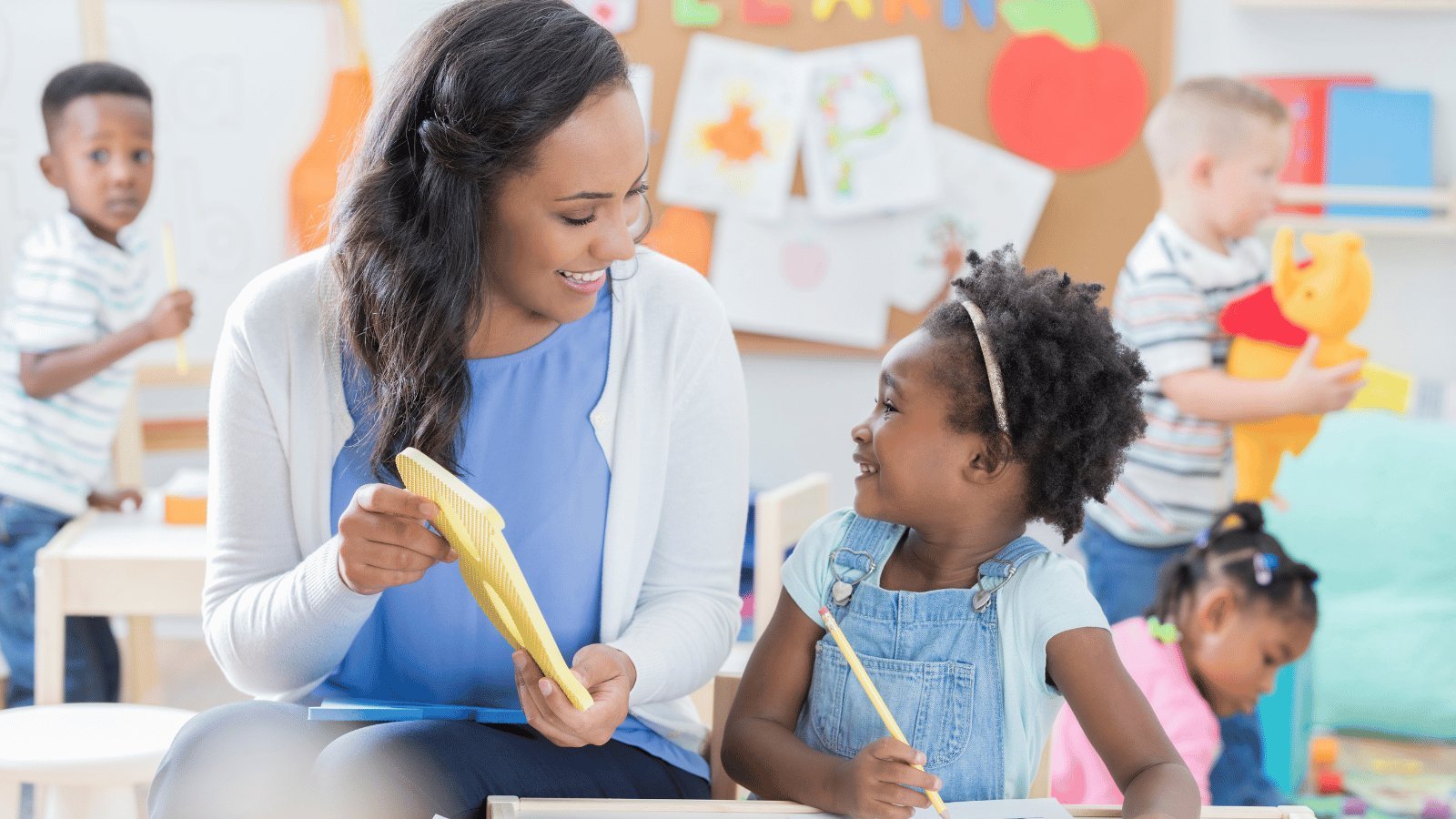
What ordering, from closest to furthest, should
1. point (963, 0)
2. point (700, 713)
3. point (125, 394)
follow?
1. point (700, 713)
2. point (125, 394)
3. point (963, 0)

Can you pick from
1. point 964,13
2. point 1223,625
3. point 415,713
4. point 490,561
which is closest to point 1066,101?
point 964,13

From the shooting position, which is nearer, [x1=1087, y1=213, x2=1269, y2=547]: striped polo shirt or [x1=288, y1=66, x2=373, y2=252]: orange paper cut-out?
[x1=1087, y1=213, x2=1269, y2=547]: striped polo shirt

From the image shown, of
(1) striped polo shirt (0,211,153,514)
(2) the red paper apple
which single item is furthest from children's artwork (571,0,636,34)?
(1) striped polo shirt (0,211,153,514)

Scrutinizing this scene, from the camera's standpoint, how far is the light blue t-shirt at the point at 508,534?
1137 mm

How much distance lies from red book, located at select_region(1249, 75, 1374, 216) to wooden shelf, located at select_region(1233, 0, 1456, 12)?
13 cm

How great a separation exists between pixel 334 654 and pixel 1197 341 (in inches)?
54.6

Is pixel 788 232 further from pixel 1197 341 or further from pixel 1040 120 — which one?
pixel 1197 341

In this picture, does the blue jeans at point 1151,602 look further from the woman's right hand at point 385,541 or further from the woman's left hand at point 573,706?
the woman's right hand at point 385,541

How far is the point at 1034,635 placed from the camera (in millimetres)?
1027

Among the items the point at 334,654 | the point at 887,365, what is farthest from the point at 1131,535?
the point at 334,654

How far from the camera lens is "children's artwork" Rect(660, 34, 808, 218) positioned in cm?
286

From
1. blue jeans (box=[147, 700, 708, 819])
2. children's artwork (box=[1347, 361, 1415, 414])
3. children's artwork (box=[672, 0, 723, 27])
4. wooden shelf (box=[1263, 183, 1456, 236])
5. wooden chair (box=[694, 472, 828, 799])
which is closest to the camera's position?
blue jeans (box=[147, 700, 708, 819])

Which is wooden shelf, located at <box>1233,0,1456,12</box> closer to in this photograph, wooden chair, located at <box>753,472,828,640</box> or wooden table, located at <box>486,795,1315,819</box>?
wooden chair, located at <box>753,472,828,640</box>

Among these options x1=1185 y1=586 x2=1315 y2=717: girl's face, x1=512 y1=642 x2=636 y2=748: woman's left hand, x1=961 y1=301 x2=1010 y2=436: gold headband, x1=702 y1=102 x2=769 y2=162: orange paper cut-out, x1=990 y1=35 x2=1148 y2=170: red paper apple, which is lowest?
x1=1185 y1=586 x2=1315 y2=717: girl's face
